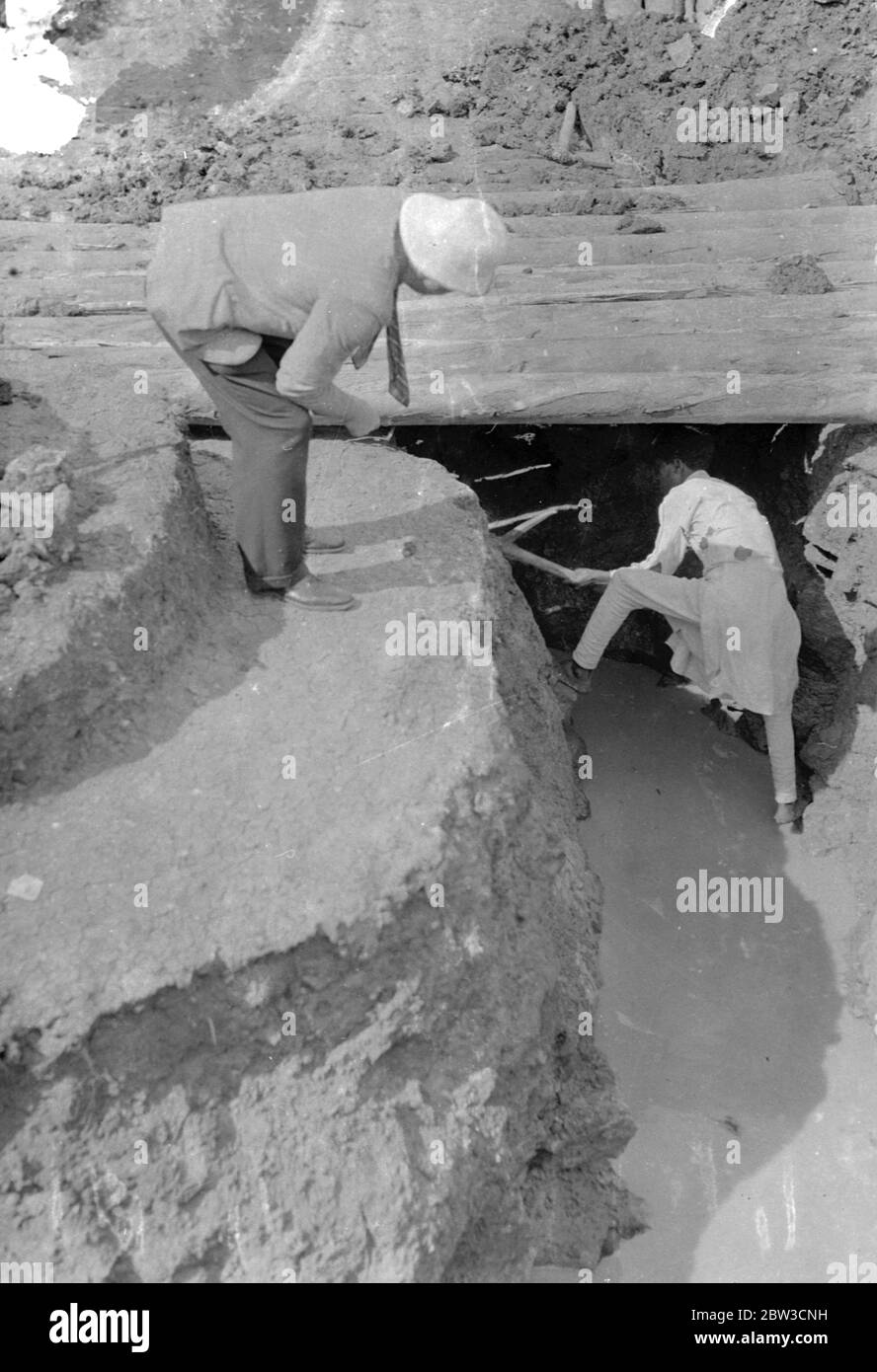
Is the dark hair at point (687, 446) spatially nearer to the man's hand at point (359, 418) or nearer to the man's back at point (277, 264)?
the man's hand at point (359, 418)

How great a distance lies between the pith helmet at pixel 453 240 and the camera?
3.70m

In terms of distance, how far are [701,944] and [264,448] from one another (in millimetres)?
2784

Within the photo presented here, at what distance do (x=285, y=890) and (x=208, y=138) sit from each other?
19.7ft

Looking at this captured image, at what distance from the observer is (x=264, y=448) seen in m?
4.07

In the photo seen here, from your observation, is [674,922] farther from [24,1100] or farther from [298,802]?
[24,1100]

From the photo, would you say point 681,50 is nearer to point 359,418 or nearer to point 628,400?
point 628,400

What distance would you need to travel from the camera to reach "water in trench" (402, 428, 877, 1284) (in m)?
4.35

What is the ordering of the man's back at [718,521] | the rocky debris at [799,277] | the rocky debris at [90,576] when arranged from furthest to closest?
the rocky debris at [799,277], the man's back at [718,521], the rocky debris at [90,576]

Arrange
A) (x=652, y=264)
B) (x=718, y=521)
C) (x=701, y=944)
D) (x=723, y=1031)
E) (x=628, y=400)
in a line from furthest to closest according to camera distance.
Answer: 1. (x=652, y=264)
2. (x=718, y=521)
3. (x=628, y=400)
4. (x=701, y=944)
5. (x=723, y=1031)

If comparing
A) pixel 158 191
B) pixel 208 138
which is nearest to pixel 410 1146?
pixel 158 191

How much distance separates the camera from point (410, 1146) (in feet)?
→ 11.4

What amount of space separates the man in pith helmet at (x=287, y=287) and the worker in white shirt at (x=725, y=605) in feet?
6.50

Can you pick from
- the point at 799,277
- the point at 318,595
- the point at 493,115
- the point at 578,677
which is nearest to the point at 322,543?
the point at 318,595

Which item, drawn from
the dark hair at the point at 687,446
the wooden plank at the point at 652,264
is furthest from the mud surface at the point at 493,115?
the dark hair at the point at 687,446
